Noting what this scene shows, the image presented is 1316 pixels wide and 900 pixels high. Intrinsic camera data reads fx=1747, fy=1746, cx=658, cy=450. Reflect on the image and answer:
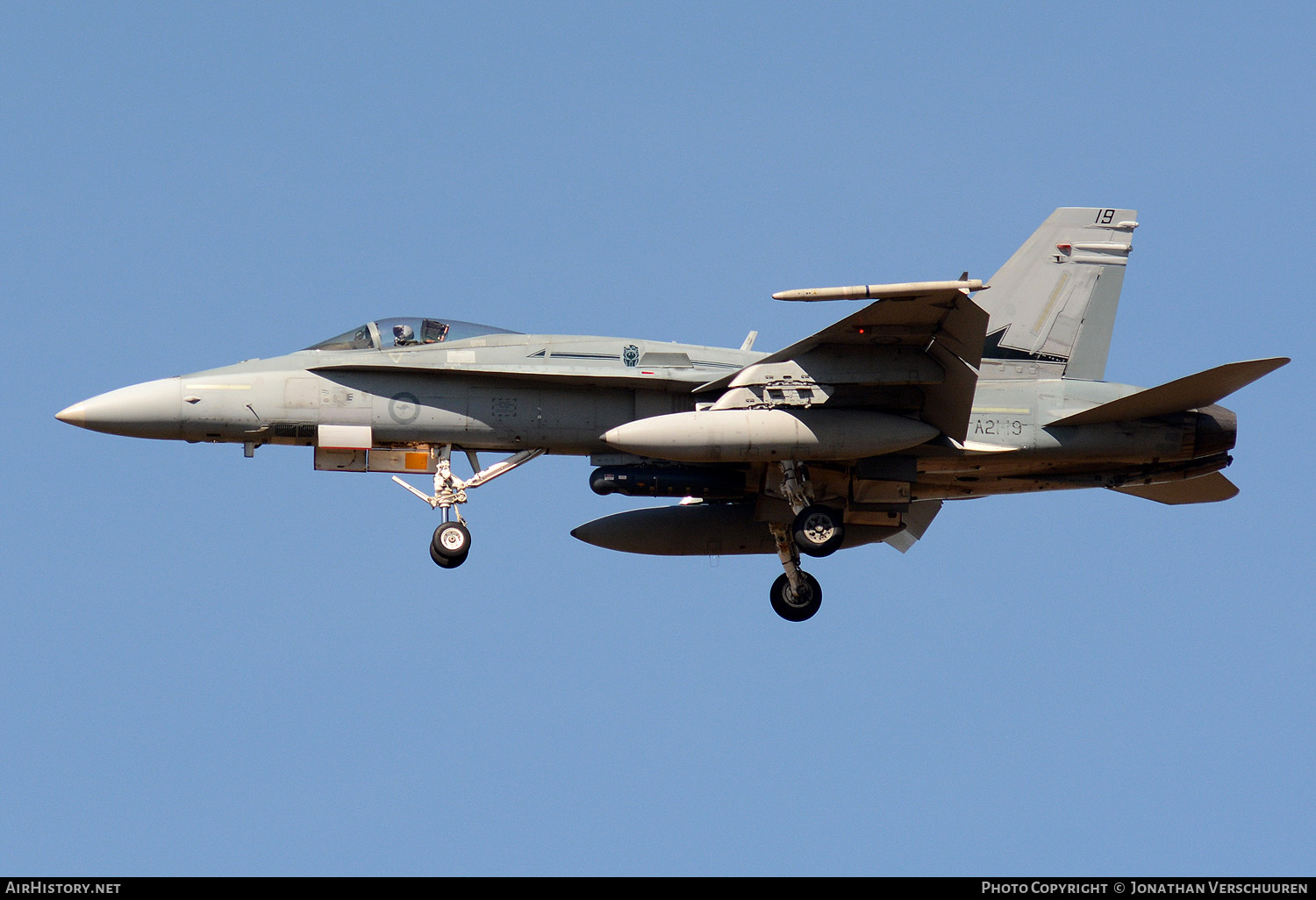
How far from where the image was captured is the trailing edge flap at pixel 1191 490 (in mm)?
23211

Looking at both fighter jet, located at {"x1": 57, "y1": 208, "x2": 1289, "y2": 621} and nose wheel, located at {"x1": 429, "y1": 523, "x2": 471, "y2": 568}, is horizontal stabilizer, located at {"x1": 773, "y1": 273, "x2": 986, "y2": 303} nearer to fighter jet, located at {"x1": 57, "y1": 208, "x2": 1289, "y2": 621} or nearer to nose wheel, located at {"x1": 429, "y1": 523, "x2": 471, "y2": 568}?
fighter jet, located at {"x1": 57, "y1": 208, "x2": 1289, "y2": 621}

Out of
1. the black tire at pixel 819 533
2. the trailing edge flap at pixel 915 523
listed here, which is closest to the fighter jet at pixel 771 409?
the black tire at pixel 819 533

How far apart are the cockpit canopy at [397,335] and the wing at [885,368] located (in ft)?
10.4

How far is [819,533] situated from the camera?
21578 mm

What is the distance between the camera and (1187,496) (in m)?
23.8

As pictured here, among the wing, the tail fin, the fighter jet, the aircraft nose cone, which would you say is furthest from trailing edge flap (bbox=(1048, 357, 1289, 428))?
the aircraft nose cone

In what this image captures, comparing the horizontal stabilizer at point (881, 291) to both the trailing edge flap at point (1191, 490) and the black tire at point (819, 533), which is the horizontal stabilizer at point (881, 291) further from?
the trailing edge flap at point (1191, 490)

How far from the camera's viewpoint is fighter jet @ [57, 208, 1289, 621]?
20281mm
